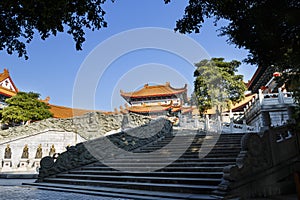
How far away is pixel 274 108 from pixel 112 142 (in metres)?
11.5

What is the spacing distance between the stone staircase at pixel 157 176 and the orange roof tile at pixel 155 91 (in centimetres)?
2621

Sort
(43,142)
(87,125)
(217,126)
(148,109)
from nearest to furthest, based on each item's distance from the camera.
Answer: (217,126) < (43,142) < (87,125) < (148,109)

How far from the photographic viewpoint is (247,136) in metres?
4.55

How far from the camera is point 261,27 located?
4547 millimetres

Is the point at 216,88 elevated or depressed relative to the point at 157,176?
elevated

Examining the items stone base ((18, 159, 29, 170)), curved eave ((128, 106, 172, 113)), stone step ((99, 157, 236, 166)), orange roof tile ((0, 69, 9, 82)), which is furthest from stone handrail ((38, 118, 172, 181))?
orange roof tile ((0, 69, 9, 82))

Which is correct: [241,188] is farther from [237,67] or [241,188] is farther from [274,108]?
[237,67]

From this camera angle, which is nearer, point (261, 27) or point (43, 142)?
point (261, 27)

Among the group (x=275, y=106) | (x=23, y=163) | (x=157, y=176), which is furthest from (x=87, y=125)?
(x=275, y=106)

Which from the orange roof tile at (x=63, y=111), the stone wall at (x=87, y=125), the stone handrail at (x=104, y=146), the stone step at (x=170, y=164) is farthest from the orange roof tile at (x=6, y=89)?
the stone step at (x=170, y=164)

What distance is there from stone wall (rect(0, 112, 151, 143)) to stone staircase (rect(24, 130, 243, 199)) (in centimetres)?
895

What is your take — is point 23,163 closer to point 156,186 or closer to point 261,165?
point 156,186

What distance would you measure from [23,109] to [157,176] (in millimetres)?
22778

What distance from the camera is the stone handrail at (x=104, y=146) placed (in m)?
8.02
